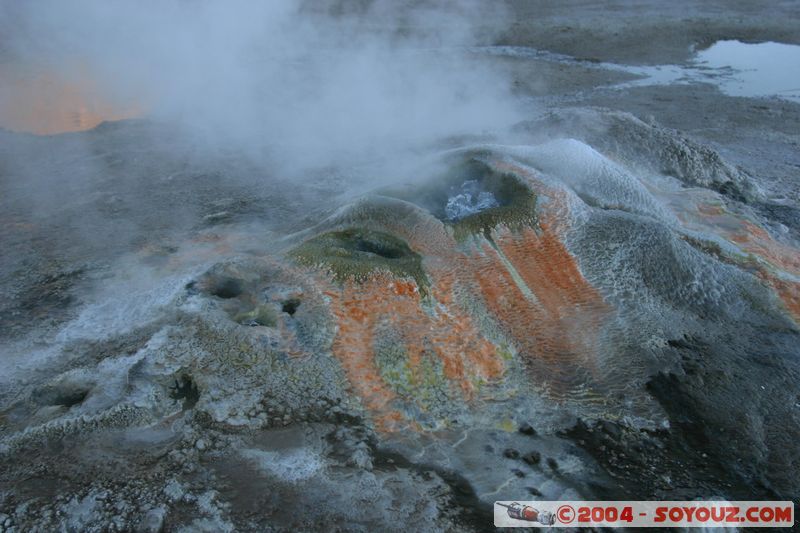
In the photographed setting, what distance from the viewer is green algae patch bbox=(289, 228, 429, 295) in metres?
3.03

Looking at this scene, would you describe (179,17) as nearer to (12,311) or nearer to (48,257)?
(48,257)

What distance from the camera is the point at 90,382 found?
2697 millimetres

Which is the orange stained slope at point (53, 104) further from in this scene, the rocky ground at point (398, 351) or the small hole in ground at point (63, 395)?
the small hole in ground at point (63, 395)

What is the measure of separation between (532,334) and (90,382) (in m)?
1.97

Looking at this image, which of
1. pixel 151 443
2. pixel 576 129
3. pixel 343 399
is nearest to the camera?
pixel 151 443

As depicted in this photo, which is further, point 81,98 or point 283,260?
point 81,98

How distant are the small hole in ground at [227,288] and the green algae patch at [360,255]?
1.00ft

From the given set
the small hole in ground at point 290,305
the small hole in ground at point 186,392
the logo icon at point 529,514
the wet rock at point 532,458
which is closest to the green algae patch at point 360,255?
the small hole in ground at point 290,305

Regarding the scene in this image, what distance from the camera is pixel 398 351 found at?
2811 mm

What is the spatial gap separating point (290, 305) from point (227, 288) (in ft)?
1.31

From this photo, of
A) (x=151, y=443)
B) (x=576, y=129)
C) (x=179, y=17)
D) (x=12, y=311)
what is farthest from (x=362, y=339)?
(x=179, y=17)

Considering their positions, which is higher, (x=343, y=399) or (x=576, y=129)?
(x=576, y=129)

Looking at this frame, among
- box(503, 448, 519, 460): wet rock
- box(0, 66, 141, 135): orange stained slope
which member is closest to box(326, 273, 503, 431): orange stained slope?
box(503, 448, 519, 460): wet rock

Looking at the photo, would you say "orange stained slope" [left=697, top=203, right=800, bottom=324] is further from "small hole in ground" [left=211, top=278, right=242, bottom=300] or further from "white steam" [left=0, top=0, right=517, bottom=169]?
"small hole in ground" [left=211, top=278, right=242, bottom=300]
